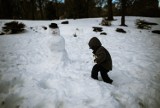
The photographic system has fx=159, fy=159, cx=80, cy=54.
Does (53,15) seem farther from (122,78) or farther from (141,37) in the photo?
(122,78)

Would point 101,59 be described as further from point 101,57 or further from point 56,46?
point 56,46

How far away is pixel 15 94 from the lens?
13.1 feet

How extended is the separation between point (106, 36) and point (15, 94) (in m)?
9.20

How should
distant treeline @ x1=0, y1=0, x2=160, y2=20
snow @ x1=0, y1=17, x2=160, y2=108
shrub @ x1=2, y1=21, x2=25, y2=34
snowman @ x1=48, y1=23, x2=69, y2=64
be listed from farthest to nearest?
1. distant treeline @ x1=0, y1=0, x2=160, y2=20
2. shrub @ x1=2, y1=21, x2=25, y2=34
3. snowman @ x1=48, y1=23, x2=69, y2=64
4. snow @ x1=0, y1=17, x2=160, y2=108

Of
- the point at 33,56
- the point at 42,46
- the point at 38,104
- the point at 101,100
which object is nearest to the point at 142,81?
the point at 101,100

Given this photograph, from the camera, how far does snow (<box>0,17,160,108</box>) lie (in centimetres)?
389

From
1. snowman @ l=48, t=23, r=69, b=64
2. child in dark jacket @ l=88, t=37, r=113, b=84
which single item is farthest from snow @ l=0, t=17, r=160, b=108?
child in dark jacket @ l=88, t=37, r=113, b=84

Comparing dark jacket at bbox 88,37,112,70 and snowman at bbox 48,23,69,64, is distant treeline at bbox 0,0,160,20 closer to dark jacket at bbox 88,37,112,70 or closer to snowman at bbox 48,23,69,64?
snowman at bbox 48,23,69,64

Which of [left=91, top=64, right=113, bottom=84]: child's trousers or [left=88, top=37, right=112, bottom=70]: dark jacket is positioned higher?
[left=88, top=37, right=112, bottom=70]: dark jacket

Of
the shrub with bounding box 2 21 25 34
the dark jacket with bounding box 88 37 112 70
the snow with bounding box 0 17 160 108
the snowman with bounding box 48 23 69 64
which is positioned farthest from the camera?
the shrub with bounding box 2 21 25 34

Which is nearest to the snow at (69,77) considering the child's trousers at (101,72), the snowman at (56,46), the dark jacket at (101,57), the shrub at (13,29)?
the snowman at (56,46)

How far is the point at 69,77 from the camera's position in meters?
5.12

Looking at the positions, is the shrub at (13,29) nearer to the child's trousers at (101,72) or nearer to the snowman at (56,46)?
the snowman at (56,46)

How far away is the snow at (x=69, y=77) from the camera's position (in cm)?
389
